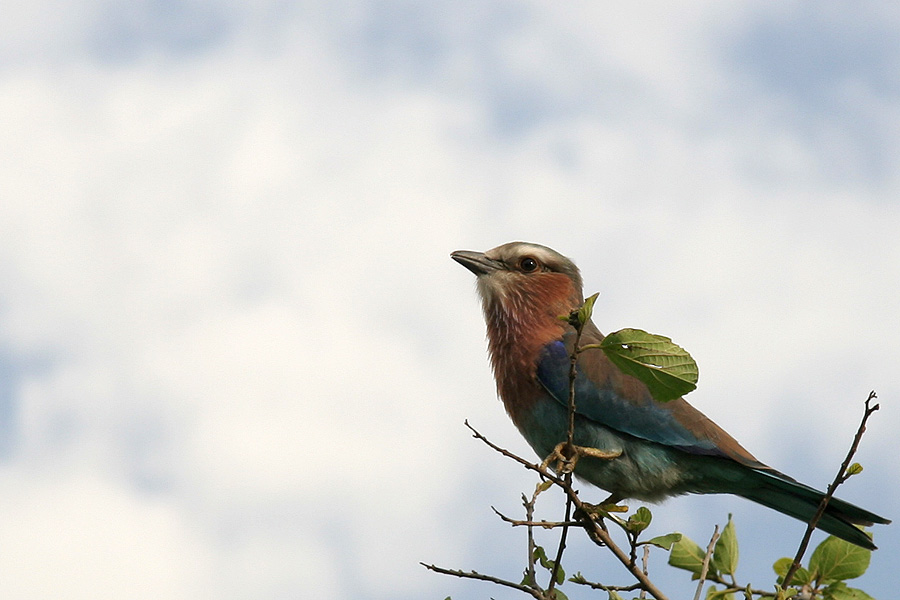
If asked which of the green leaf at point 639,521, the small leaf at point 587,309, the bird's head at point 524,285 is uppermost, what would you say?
the bird's head at point 524,285

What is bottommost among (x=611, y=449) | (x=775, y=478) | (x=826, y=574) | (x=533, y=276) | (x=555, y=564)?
(x=826, y=574)

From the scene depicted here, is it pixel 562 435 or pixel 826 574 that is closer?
pixel 826 574

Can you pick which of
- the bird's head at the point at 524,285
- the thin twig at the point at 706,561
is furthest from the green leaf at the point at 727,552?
the bird's head at the point at 524,285

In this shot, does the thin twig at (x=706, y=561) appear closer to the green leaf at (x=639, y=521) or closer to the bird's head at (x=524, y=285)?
the green leaf at (x=639, y=521)

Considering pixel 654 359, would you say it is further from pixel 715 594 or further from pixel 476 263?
pixel 476 263

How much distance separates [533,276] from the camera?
23.2 ft

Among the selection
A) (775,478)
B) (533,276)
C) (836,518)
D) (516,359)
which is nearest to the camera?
(836,518)

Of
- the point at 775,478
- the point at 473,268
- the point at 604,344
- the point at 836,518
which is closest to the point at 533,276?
the point at 473,268

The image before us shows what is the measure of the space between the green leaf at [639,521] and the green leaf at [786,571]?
0.61m

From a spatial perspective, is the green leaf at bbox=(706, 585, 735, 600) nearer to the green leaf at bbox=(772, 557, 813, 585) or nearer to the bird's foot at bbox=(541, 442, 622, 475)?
the green leaf at bbox=(772, 557, 813, 585)

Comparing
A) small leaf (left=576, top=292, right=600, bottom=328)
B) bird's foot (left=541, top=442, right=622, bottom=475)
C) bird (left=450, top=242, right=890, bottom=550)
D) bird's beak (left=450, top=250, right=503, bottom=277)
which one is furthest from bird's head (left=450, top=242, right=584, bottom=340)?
small leaf (left=576, top=292, right=600, bottom=328)

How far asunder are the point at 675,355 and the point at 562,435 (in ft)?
7.15

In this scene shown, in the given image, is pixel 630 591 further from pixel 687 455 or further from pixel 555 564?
pixel 687 455

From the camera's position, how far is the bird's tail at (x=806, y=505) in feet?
17.6
